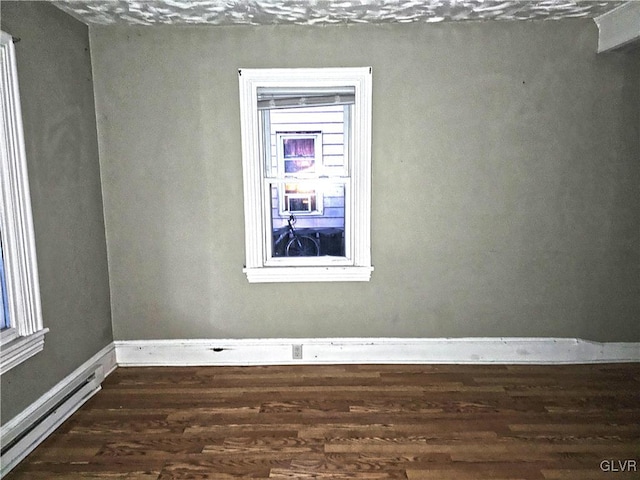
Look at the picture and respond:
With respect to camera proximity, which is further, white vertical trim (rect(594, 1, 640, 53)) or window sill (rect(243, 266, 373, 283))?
window sill (rect(243, 266, 373, 283))

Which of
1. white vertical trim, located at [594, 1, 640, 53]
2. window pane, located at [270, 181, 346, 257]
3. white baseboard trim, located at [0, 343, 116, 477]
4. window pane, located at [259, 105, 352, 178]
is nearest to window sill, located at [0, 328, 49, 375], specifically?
white baseboard trim, located at [0, 343, 116, 477]

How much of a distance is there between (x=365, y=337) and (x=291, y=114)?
1.76m

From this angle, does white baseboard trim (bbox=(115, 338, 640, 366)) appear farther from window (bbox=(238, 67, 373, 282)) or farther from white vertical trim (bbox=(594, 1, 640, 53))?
white vertical trim (bbox=(594, 1, 640, 53))

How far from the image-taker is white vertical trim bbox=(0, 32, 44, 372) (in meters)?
2.21

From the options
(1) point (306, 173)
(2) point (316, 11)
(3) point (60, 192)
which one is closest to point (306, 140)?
(1) point (306, 173)

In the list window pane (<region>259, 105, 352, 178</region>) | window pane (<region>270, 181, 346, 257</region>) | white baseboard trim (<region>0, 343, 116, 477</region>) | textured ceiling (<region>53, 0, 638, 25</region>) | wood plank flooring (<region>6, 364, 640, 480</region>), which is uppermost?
textured ceiling (<region>53, 0, 638, 25</region>)

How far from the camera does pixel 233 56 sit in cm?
306

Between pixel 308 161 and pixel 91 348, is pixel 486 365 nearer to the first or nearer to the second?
pixel 308 161

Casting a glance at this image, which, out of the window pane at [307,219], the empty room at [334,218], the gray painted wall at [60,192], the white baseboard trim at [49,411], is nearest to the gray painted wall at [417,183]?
the empty room at [334,218]

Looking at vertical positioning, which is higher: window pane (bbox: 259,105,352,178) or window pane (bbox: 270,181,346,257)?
window pane (bbox: 259,105,352,178)

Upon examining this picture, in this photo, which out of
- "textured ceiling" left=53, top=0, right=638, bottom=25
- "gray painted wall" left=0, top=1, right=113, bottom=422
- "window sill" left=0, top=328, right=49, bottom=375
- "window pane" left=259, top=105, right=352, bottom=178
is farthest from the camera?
"window pane" left=259, top=105, right=352, bottom=178

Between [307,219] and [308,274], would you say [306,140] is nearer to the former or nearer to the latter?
[307,219]

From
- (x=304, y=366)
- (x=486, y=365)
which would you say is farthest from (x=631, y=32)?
(x=304, y=366)

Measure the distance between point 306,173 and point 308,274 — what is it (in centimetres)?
75
